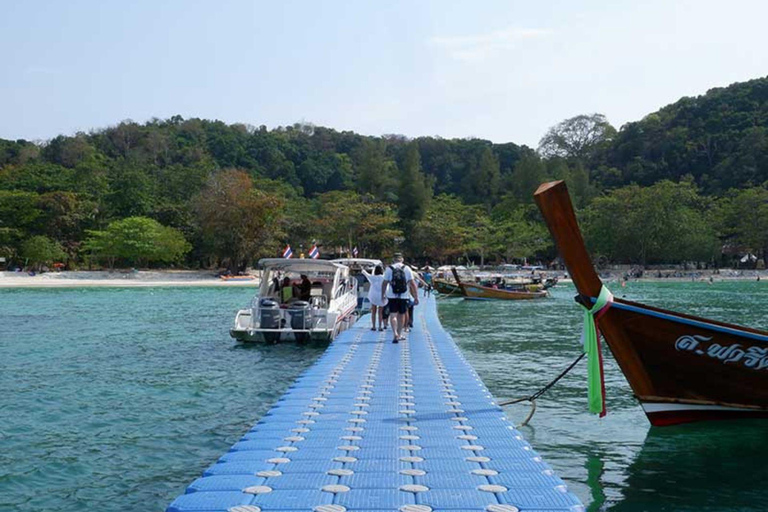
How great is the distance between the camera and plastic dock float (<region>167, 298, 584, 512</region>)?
4.81m

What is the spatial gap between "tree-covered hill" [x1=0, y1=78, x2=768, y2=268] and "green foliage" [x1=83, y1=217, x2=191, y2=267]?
0.13 m

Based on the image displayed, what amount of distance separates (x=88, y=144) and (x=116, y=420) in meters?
115

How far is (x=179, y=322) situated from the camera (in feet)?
94.4

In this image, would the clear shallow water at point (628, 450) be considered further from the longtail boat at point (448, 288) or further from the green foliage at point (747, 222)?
the green foliage at point (747, 222)

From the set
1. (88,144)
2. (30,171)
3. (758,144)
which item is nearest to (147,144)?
(88,144)

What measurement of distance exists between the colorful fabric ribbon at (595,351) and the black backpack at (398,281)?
517 cm

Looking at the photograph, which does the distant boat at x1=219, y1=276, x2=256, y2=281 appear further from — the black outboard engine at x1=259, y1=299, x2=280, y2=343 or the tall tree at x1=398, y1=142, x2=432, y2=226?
the black outboard engine at x1=259, y1=299, x2=280, y2=343

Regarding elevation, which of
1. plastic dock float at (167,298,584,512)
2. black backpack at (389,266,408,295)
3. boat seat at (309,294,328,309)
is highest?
black backpack at (389,266,408,295)

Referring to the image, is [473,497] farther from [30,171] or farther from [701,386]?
[30,171]

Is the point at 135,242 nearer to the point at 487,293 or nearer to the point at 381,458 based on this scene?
the point at 487,293

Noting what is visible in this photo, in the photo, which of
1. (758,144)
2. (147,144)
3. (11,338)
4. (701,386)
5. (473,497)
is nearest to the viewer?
(473,497)

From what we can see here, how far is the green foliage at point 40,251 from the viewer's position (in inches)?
2544

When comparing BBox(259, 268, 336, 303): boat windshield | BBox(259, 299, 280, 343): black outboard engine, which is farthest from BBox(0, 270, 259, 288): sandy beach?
BBox(259, 299, 280, 343): black outboard engine

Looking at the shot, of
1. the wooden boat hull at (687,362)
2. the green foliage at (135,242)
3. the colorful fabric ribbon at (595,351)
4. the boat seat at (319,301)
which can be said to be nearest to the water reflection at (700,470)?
the wooden boat hull at (687,362)
